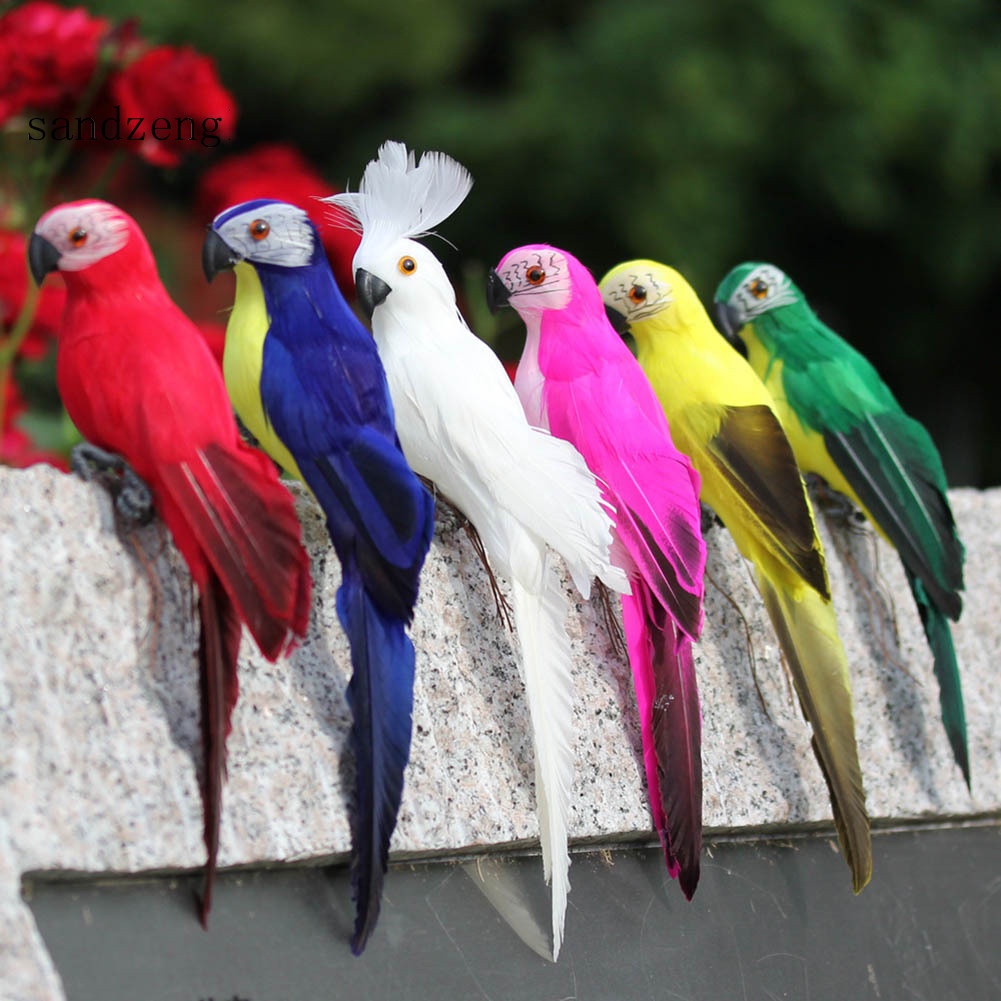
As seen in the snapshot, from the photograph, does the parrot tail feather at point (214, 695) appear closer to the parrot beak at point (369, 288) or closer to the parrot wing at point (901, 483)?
the parrot beak at point (369, 288)

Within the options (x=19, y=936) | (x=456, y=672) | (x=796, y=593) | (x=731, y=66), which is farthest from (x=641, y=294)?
(x=731, y=66)

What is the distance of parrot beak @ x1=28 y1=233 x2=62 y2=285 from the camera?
1.63 m

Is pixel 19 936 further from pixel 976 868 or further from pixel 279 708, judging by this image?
pixel 976 868

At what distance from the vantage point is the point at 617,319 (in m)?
2.26

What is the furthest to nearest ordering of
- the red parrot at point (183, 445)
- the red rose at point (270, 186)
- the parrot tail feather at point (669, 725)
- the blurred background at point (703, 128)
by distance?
the blurred background at point (703, 128)
the red rose at point (270, 186)
the parrot tail feather at point (669, 725)
the red parrot at point (183, 445)

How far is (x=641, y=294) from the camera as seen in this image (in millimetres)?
2232

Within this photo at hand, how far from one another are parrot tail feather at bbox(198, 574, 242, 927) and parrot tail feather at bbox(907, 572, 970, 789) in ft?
3.90

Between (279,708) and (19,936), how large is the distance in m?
0.38

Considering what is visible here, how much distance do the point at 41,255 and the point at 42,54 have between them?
0.97 m

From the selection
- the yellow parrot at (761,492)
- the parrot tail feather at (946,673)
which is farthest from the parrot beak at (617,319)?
the parrot tail feather at (946,673)

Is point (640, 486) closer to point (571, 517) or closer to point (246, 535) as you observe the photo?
point (571, 517)

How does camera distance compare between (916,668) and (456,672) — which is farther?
(916,668)

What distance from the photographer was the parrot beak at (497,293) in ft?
6.80

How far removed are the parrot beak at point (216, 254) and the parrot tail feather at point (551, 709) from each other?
525 millimetres
